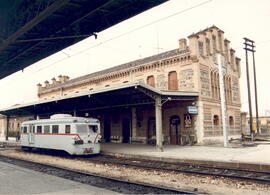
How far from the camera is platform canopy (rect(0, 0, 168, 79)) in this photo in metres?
7.64

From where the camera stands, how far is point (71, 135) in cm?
1608

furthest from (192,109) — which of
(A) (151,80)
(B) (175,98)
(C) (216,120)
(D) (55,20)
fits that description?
(D) (55,20)

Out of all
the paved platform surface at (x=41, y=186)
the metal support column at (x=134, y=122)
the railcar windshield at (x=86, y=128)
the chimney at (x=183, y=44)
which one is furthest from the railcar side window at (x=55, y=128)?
the chimney at (x=183, y=44)

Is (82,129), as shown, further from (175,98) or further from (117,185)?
(117,185)

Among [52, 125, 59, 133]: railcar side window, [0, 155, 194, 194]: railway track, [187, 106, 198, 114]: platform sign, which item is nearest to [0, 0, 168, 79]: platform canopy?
[0, 155, 194, 194]: railway track

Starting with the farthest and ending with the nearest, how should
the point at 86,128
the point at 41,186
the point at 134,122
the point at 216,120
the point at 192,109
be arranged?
1. the point at 134,122
2. the point at 216,120
3. the point at 192,109
4. the point at 86,128
5. the point at 41,186

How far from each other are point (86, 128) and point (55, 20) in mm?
9428

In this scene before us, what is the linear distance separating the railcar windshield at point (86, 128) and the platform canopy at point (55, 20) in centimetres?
654

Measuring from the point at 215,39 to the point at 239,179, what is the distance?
58.8 ft

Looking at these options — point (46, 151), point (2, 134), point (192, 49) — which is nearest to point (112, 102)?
point (46, 151)

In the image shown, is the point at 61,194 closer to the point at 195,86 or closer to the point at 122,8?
the point at 122,8

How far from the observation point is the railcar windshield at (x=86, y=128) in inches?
639

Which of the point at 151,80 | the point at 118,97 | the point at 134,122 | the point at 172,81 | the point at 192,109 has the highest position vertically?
the point at 151,80

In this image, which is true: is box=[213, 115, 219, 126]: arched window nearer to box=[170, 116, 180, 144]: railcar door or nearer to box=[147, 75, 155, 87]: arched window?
box=[170, 116, 180, 144]: railcar door
